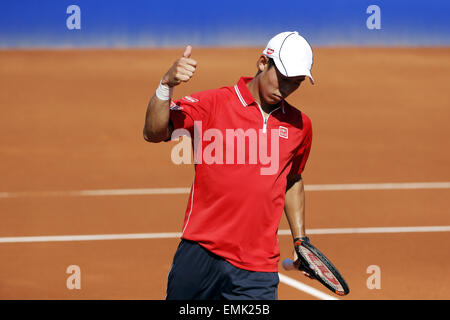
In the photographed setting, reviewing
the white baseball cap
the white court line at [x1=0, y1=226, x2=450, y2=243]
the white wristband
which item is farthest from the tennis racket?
the white court line at [x1=0, y1=226, x2=450, y2=243]

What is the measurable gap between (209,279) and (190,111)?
1.11m

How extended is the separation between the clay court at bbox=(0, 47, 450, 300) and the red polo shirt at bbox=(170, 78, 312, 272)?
144 inches

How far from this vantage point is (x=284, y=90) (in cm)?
512

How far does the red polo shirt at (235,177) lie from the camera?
199 inches

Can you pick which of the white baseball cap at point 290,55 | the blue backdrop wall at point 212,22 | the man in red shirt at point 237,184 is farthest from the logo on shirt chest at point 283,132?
the blue backdrop wall at point 212,22

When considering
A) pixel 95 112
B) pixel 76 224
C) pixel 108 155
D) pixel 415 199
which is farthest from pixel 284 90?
pixel 95 112

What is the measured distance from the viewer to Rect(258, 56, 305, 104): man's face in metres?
5.11

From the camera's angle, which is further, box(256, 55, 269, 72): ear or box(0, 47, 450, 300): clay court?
box(0, 47, 450, 300): clay court

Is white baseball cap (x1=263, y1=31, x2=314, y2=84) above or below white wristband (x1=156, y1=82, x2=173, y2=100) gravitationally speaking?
above

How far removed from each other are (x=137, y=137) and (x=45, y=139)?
1.97 metres

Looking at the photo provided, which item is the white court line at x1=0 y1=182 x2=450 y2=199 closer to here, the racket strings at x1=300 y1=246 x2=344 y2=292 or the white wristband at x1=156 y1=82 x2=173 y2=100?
the racket strings at x1=300 y1=246 x2=344 y2=292

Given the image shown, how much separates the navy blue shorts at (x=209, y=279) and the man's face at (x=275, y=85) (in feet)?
3.59

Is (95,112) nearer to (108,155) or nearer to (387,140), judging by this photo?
(108,155)

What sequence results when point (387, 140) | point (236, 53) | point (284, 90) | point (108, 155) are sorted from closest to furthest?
point (284, 90)
point (108, 155)
point (387, 140)
point (236, 53)
